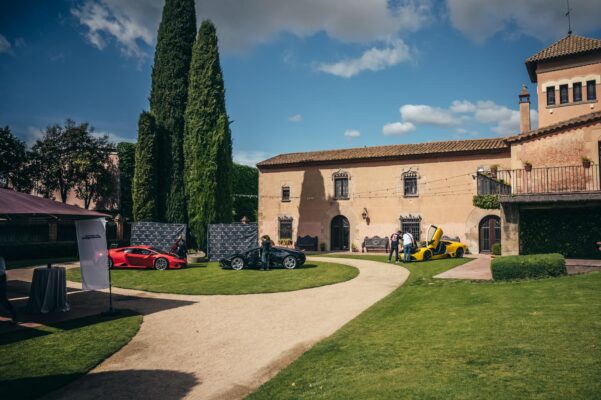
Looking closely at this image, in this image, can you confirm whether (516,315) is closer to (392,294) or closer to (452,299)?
(452,299)

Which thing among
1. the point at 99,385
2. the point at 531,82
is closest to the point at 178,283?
A: the point at 99,385

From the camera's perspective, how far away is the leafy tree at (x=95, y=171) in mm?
31641

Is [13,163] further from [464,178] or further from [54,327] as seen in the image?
[464,178]

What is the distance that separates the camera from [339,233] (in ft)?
96.5

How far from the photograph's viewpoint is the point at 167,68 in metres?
28.1

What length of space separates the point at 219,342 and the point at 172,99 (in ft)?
78.7

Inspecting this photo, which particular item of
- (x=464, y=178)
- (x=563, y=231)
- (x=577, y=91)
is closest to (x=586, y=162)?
(x=563, y=231)

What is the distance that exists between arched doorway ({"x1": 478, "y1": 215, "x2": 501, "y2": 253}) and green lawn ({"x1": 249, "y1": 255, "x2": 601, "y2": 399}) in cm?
1528

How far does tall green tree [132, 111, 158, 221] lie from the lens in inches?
1057

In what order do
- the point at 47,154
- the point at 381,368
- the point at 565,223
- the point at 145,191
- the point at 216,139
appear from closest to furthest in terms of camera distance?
1. the point at 381,368
2. the point at 565,223
3. the point at 216,139
4. the point at 145,191
5. the point at 47,154

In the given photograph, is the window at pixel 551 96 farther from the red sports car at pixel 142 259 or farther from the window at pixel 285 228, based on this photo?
the red sports car at pixel 142 259

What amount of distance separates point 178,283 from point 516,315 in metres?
11.7

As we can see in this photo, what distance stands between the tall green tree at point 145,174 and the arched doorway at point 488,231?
22.3 metres

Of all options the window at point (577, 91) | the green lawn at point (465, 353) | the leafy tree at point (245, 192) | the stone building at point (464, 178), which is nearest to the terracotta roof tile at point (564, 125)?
the stone building at point (464, 178)
